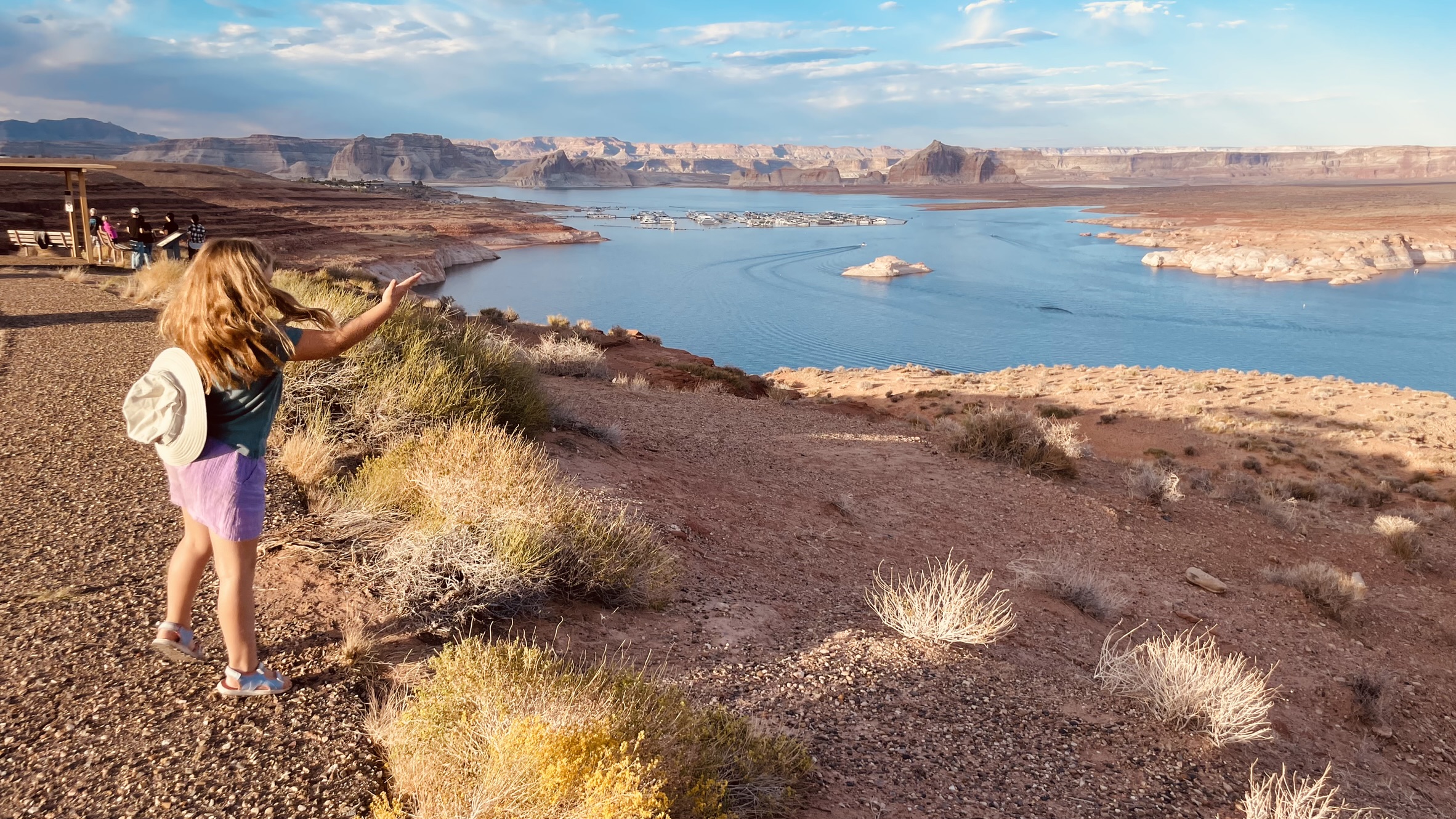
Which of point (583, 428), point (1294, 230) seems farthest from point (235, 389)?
point (1294, 230)

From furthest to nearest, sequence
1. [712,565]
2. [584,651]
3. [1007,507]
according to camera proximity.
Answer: [1007,507] < [712,565] < [584,651]

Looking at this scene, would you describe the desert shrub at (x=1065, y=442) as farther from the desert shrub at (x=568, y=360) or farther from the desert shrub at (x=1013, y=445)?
the desert shrub at (x=568, y=360)

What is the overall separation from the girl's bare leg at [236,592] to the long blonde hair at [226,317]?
53cm

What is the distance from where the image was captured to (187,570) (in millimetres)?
2787

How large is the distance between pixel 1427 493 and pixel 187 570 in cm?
1849

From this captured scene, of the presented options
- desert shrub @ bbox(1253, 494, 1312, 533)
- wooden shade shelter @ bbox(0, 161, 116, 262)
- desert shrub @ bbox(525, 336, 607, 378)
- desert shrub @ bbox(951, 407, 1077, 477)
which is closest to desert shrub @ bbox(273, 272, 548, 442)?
desert shrub @ bbox(951, 407, 1077, 477)

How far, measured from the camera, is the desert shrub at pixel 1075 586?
667 centimetres

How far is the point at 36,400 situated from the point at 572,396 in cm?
603

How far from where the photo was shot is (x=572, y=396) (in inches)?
451

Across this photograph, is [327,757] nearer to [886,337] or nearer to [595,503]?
[595,503]

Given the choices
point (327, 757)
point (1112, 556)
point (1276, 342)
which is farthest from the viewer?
point (1276, 342)

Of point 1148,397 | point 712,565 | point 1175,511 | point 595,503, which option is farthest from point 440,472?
point 1148,397

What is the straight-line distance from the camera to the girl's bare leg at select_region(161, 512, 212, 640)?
2.71m

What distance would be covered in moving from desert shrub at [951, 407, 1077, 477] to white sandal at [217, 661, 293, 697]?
10.2 metres
